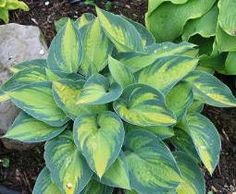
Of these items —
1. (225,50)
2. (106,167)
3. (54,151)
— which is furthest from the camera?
(225,50)

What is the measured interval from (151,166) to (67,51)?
20.0 inches

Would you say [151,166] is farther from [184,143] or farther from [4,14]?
[4,14]

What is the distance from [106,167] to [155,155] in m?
0.19

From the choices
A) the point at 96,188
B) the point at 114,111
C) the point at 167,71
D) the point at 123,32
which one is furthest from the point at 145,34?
the point at 96,188

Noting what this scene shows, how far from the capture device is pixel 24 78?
194 centimetres

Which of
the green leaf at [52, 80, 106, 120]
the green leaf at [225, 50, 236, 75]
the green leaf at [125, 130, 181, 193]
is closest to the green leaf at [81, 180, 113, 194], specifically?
the green leaf at [125, 130, 181, 193]

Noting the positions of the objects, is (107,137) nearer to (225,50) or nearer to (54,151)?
(54,151)

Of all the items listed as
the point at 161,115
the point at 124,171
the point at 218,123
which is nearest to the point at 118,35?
the point at 161,115

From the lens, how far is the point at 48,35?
2.57 metres

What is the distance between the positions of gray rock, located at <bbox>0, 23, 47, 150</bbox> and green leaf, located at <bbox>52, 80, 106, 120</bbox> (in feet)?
1.23

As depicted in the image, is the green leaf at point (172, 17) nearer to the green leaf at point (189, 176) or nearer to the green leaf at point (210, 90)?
the green leaf at point (210, 90)

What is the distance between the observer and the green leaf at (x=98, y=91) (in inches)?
67.7

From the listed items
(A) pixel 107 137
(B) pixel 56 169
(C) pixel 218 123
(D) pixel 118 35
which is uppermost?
(D) pixel 118 35

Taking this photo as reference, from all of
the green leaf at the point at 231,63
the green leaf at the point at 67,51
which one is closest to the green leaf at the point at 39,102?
the green leaf at the point at 67,51
